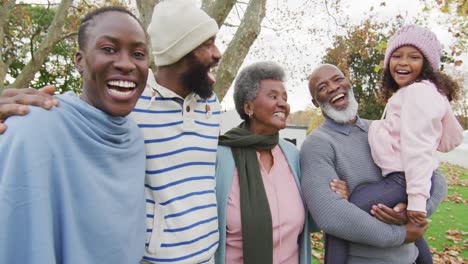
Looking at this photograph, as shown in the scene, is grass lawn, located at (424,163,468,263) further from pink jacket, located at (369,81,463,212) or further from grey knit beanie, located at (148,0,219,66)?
grey knit beanie, located at (148,0,219,66)

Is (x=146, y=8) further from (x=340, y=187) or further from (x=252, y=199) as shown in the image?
(x=340, y=187)

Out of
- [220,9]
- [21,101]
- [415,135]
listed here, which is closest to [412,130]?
[415,135]

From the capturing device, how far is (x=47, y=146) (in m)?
1.36

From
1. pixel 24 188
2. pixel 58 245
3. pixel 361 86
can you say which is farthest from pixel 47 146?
pixel 361 86

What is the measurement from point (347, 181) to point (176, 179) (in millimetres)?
1104

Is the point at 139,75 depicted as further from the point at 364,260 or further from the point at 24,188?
the point at 364,260

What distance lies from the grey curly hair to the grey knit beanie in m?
0.51

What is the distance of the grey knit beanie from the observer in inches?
81.7

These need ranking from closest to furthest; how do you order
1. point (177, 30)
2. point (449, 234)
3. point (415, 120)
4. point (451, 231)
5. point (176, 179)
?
1. point (176, 179)
2. point (177, 30)
3. point (415, 120)
4. point (449, 234)
5. point (451, 231)

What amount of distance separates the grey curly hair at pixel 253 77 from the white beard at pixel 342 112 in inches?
14.9

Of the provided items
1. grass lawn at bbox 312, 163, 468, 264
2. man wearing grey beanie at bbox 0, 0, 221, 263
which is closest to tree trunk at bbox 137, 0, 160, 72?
man wearing grey beanie at bbox 0, 0, 221, 263

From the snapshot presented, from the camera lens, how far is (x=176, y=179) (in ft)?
6.49

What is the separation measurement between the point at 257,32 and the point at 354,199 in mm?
2924

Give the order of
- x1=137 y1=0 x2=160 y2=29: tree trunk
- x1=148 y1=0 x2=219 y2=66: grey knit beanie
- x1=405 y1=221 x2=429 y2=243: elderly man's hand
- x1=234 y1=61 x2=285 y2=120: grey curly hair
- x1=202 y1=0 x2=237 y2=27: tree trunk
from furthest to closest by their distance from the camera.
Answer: x1=137 y1=0 x2=160 y2=29: tree trunk → x1=202 y1=0 x2=237 y2=27: tree trunk → x1=234 y1=61 x2=285 y2=120: grey curly hair → x1=405 y1=221 x2=429 y2=243: elderly man's hand → x1=148 y1=0 x2=219 y2=66: grey knit beanie
